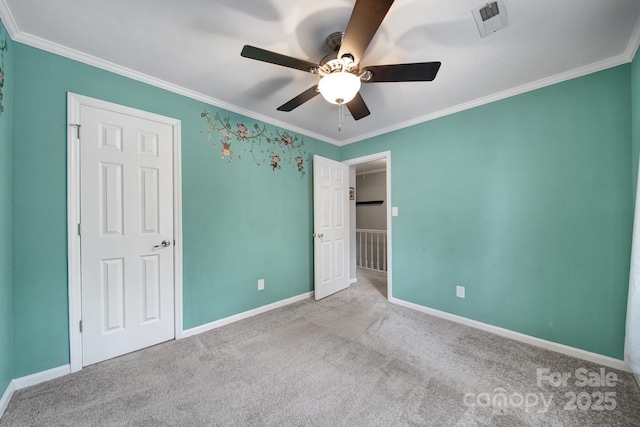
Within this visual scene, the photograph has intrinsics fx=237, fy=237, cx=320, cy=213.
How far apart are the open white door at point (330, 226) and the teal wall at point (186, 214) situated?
0.65 feet

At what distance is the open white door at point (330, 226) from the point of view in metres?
3.28

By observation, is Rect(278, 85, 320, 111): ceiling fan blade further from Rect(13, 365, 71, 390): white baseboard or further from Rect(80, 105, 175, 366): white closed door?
Rect(13, 365, 71, 390): white baseboard

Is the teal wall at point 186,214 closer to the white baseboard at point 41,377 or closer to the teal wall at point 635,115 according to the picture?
the white baseboard at point 41,377

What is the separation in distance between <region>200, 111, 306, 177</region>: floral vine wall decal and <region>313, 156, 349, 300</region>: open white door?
328 mm

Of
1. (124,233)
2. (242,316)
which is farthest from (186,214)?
(242,316)

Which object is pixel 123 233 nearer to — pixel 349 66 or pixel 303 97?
pixel 303 97

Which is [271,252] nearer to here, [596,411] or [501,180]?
[501,180]

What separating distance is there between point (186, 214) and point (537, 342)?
3.46 m

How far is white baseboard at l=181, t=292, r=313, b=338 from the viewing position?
232 centimetres

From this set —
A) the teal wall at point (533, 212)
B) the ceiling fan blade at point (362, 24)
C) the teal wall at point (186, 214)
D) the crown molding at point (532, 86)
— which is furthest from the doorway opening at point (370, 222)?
the ceiling fan blade at point (362, 24)

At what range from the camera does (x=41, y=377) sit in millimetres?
1662

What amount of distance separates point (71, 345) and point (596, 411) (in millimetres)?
3542

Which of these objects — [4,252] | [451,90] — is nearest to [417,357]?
[451,90]

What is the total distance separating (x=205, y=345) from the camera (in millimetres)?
2148
